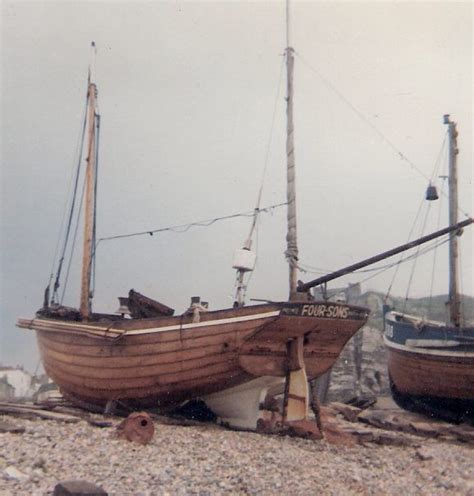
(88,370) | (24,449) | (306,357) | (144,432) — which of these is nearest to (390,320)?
(306,357)

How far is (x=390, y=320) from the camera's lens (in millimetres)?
18500

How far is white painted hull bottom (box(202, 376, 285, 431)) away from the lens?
10883mm

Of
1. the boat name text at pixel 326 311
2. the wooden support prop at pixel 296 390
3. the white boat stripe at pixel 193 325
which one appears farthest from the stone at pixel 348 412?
the white boat stripe at pixel 193 325

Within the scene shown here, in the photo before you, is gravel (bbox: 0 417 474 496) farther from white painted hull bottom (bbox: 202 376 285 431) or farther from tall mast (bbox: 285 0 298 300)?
tall mast (bbox: 285 0 298 300)

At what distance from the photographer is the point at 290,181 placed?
11977 mm

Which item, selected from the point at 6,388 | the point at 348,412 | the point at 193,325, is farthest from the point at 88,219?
the point at 6,388

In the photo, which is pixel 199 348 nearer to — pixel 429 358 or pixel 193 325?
pixel 193 325

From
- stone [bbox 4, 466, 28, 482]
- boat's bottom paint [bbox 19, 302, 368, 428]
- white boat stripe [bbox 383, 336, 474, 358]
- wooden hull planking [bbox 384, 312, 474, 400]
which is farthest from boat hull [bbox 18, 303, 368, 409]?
wooden hull planking [bbox 384, 312, 474, 400]

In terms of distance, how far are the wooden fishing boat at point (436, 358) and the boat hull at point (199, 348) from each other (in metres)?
5.71

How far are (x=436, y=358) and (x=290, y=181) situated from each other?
311 inches

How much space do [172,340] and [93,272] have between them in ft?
15.2

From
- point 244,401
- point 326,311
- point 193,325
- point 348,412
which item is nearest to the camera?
point 193,325

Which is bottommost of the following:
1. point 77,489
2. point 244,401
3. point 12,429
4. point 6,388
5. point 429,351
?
point 6,388

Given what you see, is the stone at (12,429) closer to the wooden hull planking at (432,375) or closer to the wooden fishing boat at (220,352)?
the wooden fishing boat at (220,352)
